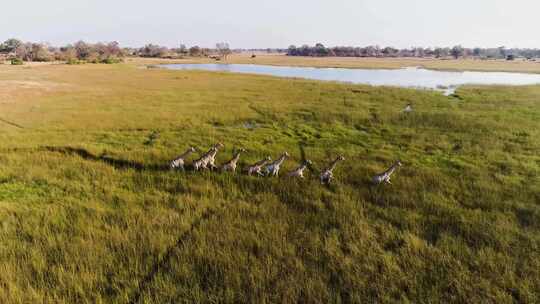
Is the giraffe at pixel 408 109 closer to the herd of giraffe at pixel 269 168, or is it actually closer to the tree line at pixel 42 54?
the herd of giraffe at pixel 269 168

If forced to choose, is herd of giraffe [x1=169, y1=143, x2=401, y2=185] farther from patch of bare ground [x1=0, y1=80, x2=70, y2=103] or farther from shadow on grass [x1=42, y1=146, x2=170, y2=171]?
patch of bare ground [x1=0, y1=80, x2=70, y2=103]

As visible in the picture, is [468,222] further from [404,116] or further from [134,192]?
[404,116]

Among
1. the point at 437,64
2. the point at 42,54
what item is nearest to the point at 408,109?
the point at 437,64

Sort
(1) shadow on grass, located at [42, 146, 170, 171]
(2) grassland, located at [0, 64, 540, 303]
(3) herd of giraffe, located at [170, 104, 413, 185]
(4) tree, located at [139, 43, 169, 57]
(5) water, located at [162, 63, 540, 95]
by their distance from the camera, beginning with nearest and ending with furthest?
(2) grassland, located at [0, 64, 540, 303] → (3) herd of giraffe, located at [170, 104, 413, 185] → (1) shadow on grass, located at [42, 146, 170, 171] → (5) water, located at [162, 63, 540, 95] → (4) tree, located at [139, 43, 169, 57]

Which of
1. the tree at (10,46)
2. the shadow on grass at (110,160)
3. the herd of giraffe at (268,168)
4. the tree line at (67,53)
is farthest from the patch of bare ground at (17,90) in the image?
the tree at (10,46)

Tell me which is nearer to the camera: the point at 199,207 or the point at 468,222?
the point at 468,222

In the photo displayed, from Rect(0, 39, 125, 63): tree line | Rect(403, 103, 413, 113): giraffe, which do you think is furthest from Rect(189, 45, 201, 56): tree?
Rect(403, 103, 413, 113): giraffe

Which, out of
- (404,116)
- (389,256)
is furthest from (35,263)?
(404,116)

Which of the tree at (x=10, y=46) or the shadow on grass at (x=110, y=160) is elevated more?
the tree at (x=10, y=46)
